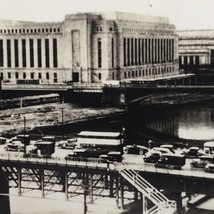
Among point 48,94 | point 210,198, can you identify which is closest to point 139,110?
point 48,94

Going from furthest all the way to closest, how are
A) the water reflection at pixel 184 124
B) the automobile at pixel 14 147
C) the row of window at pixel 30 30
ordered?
the row of window at pixel 30 30 < the water reflection at pixel 184 124 < the automobile at pixel 14 147

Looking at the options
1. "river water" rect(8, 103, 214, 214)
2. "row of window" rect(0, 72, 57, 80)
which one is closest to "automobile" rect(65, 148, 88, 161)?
"river water" rect(8, 103, 214, 214)

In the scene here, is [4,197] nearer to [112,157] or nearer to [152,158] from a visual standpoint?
[112,157]

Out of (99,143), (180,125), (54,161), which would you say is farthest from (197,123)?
(54,161)

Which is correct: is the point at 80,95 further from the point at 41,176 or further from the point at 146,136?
the point at 41,176

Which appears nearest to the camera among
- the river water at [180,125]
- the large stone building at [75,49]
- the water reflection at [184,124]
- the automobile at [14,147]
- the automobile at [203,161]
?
the automobile at [203,161]

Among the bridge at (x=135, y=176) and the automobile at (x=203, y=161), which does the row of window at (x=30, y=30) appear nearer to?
the bridge at (x=135, y=176)

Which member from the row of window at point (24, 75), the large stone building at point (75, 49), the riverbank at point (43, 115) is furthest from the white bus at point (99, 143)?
the row of window at point (24, 75)

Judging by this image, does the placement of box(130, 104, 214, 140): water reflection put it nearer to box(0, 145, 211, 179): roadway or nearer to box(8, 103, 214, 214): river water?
box(8, 103, 214, 214): river water
